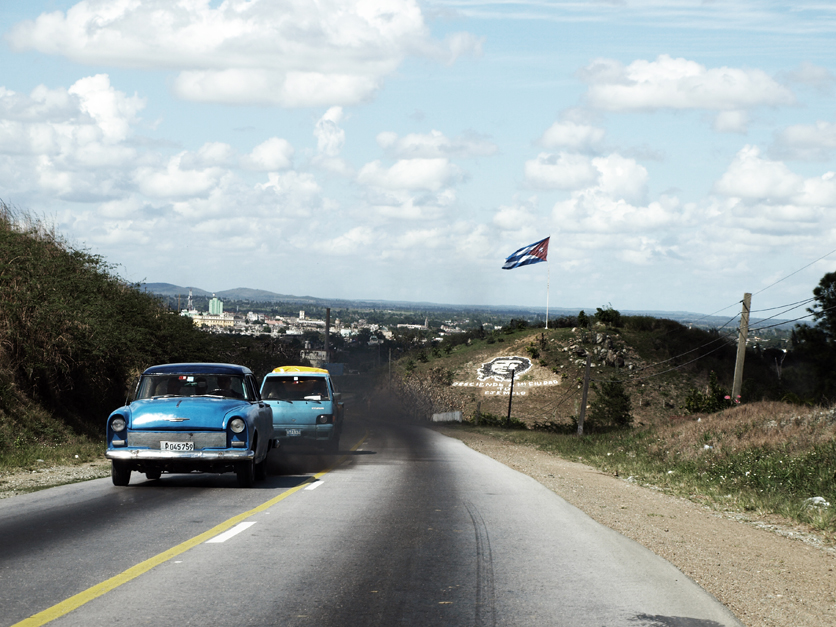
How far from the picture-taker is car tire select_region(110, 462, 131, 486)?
1339 cm

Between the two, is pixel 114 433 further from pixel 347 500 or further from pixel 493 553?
pixel 493 553

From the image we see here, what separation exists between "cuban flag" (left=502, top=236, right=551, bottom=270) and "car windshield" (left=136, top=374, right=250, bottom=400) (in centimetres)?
6139

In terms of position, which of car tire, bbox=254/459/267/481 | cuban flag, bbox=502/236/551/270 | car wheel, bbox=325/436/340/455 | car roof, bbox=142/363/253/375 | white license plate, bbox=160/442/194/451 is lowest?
car wheel, bbox=325/436/340/455

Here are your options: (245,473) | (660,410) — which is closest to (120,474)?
(245,473)

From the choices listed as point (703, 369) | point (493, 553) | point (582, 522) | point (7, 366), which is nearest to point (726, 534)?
point (582, 522)

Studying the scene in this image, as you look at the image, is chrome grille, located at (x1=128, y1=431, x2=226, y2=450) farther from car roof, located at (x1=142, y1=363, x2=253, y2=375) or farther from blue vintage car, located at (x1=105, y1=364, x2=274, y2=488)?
car roof, located at (x1=142, y1=363, x2=253, y2=375)

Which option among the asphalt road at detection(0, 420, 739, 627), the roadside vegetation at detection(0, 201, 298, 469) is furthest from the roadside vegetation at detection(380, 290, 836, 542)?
the roadside vegetation at detection(0, 201, 298, 469)

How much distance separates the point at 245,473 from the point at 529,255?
63010mm

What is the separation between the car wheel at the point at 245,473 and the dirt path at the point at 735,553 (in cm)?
510

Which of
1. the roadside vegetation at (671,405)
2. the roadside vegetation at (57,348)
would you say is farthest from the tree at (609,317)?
the roadside vegetation at (57,348)

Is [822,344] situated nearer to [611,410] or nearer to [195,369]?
[611,410]

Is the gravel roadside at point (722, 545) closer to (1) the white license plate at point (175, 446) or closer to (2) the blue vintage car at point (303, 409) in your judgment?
(1) the white license plate at point (175, 446)

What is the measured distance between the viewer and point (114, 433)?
13.1m

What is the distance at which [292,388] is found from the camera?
22.7m
